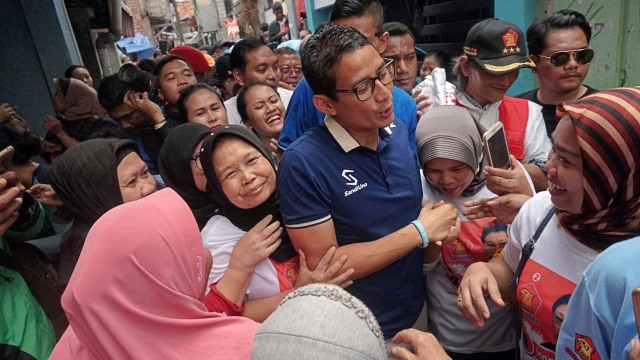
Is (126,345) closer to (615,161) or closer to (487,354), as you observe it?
(615,161)

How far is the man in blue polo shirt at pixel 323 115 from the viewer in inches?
81.8

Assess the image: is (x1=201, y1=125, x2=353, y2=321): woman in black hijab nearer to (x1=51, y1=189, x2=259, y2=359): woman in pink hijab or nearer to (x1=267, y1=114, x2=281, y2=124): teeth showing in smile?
(x1=51, y1=189, x2=259, y2=359): woman in pink hijab

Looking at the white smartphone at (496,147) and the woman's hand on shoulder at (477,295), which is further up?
the white smartphone at (496,147)

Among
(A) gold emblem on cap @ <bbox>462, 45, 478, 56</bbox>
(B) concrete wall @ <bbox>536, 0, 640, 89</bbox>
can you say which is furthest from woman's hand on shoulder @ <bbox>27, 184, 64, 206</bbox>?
(B) concrete wall @ <bbox>536, 0, 640, 89</bbox>

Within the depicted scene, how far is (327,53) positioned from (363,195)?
1.95ft

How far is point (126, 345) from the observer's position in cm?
101

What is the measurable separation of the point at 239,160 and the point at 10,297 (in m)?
1.14

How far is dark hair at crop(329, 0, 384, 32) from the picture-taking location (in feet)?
7.75

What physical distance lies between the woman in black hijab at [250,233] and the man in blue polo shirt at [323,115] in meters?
0.49

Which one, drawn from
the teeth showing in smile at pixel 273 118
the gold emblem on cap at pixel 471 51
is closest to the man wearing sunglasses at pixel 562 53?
the gold emblem on cap at pixel 471 51

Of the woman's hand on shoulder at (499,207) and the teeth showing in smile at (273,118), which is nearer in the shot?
the woman's hand on shoulder at (499,207)

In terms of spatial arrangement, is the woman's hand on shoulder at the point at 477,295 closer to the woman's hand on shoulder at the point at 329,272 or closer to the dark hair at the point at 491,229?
the dark hair at the point at 491,229

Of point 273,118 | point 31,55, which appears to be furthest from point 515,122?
point 31,55

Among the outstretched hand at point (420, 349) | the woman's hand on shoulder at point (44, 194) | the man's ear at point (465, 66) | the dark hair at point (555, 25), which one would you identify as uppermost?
the dark hair at point (555, 25)
